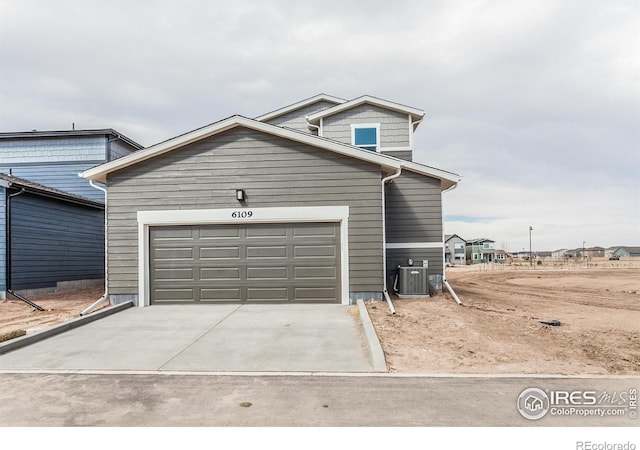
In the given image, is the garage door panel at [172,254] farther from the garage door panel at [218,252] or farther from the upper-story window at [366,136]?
the upper-story window at [366,136]

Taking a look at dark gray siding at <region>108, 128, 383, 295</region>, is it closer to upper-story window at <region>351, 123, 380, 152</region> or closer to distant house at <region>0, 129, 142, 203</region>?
upper-story window at <region>351, 123, 380, 152</region>

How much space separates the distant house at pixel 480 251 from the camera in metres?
78.3

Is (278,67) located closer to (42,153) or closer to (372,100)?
(372,100)

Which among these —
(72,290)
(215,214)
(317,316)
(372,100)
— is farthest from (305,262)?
(72,290)

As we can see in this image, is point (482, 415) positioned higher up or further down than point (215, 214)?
further down

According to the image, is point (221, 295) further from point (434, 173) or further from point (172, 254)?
point (434, 173)

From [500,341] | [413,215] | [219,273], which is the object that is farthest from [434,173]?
[219,273]

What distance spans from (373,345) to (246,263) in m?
4.96

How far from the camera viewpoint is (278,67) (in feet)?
42.3

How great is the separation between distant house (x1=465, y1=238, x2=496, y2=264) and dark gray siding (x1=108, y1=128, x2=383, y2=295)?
245 ft

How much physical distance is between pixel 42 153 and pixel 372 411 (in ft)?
71.1

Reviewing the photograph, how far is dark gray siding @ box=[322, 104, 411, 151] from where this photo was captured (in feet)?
45.3

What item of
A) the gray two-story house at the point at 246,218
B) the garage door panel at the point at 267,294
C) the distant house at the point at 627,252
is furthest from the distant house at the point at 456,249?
the garage door panel at the point at 267,294

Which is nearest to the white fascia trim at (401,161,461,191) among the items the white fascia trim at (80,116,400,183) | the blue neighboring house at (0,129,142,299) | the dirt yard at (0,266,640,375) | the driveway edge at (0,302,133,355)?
the white fascia trim at (80,116,400,183)
